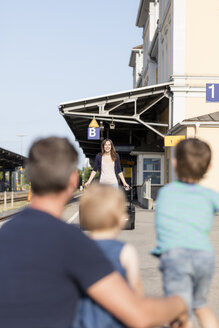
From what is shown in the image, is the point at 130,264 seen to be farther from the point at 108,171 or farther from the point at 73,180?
the point at 108,171

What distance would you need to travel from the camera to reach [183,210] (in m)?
3.05

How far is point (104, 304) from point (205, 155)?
1.50 metres

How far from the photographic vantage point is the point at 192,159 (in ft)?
10.1

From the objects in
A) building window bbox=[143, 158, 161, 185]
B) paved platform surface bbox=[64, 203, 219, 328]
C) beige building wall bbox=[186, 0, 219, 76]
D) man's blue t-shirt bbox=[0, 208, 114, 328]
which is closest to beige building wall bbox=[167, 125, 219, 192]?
beige building wall bbox=[186, 0, 219, 76]

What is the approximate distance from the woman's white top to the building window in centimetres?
1816

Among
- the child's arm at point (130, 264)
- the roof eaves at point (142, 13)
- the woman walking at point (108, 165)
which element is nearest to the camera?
the child's arm at point (130, 264)

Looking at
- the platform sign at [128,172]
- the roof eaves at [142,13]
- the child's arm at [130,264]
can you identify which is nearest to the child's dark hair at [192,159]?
the child's arm at [130,264]

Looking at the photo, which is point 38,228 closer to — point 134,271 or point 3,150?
point 134,271

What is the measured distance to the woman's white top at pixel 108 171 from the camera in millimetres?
10188

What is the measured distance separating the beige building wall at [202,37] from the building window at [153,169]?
6579 mm

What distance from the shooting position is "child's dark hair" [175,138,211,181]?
10.1 ft

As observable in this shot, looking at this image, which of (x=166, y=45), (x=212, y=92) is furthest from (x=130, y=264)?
(x=166, y=45)

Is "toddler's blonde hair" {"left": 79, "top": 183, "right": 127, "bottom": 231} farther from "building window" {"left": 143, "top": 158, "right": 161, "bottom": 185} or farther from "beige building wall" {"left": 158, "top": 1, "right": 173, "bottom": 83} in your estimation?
"building window" {"left": 143, "top": 158, "right": 161, "bottom": 185}

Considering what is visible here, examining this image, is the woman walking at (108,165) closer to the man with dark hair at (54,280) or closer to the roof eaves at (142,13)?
the man with dark hair at (54,280)
